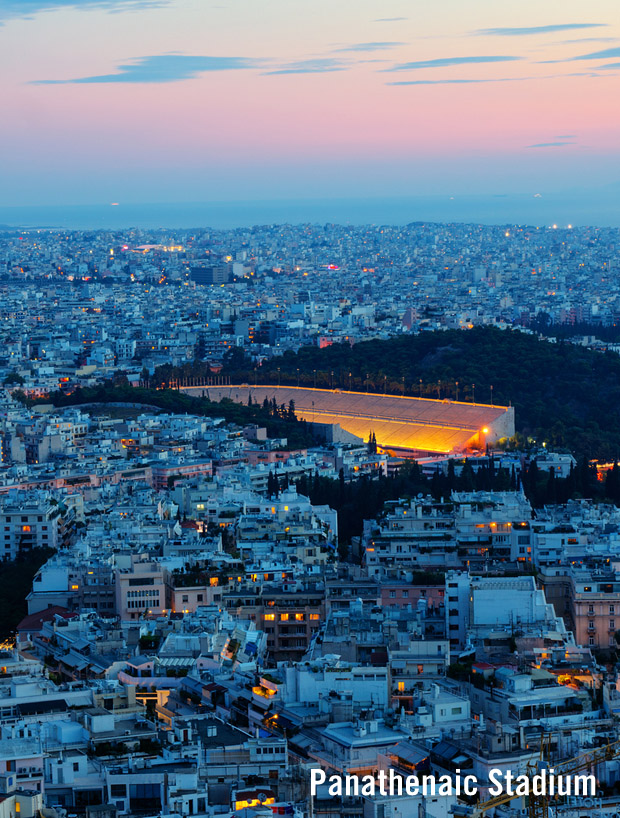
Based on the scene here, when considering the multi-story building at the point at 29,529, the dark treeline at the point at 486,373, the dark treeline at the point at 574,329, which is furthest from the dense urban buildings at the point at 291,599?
the dark treeline at the point at 574,329

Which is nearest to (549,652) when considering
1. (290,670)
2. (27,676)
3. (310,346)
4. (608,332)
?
(290,670)

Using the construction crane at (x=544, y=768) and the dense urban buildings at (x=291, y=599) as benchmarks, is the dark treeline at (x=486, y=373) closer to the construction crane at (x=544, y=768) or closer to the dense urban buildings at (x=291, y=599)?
the dense urban buildings at (x=291, y=599)

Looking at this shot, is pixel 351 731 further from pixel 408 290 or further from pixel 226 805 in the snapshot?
pixel 408 290

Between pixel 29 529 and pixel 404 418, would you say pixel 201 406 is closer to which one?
pixel 404 418

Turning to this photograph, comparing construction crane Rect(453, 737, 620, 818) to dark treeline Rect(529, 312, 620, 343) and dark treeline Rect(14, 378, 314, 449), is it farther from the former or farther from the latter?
dark treeline Rect(529, 312, 620, 343)

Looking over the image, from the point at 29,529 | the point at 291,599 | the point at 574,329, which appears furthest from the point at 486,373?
the point at 291,599

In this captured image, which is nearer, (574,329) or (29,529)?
(29,529)

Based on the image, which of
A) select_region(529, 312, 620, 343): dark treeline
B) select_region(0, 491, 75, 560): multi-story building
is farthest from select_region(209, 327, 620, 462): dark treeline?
select_region(0, 491, 75, 560): multi-story building
